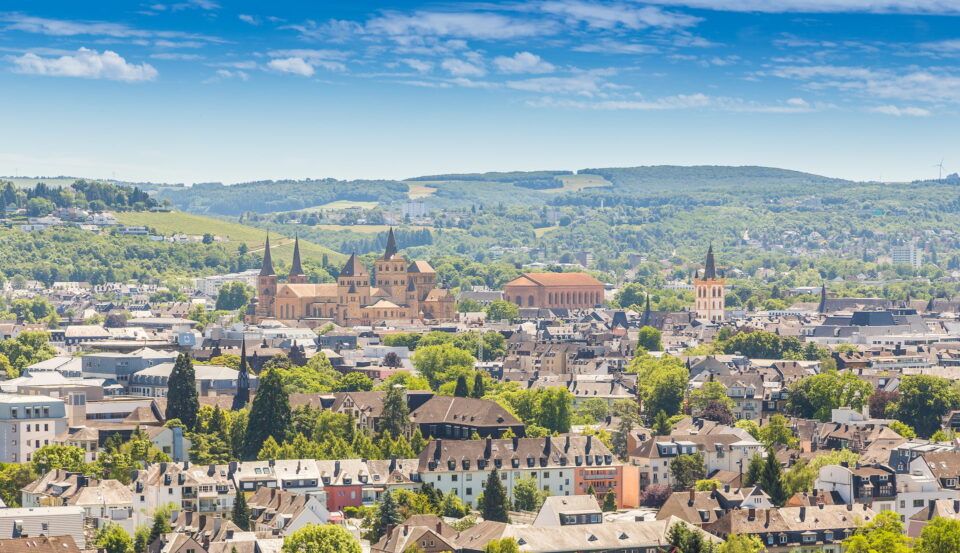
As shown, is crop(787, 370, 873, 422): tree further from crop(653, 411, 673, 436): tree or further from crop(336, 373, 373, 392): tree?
crop(336, 373, 373, 392): tree

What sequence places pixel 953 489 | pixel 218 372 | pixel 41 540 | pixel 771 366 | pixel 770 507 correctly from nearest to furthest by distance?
pixel 41 540, pixel 770 507, pixel 953 489, pixel 218 372, pixel 771 366

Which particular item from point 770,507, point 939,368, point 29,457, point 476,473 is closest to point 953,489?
point 770,507

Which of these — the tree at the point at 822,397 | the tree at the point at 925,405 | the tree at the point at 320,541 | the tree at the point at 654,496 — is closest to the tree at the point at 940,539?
the tree at the point at 654,496

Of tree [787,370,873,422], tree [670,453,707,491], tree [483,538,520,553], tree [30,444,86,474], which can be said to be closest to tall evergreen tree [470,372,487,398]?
tree [787,370,873,422]

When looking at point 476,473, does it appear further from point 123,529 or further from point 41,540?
point 41,540

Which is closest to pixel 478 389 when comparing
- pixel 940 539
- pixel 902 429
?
pixel 902 429
